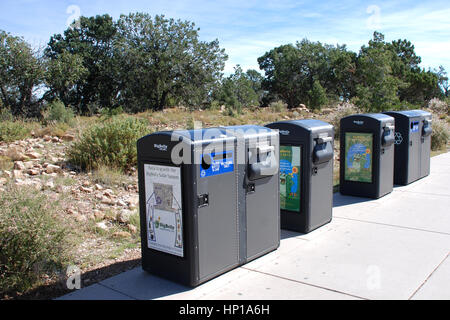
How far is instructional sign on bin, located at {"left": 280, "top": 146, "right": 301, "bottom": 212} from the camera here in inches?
226

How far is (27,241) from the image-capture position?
4.16 meters

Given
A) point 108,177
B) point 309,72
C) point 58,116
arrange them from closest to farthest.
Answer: point 108,177
point 58,116
point 309,72

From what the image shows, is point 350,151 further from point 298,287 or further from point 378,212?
point 298,287

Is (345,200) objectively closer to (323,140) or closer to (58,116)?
(323,140)

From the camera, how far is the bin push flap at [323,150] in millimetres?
5700

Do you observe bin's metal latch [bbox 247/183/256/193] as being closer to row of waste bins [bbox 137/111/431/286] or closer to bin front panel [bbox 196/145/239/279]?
row of waste bins [bbox 137/111/431/286]

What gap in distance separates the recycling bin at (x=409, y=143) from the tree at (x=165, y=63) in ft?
63.5

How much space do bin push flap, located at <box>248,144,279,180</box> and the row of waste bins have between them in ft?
0.04

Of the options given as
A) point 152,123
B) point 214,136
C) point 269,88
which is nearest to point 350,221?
point 214,136

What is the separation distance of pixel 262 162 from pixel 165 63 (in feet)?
75.3

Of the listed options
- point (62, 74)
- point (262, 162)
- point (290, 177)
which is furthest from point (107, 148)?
point (62, 74)

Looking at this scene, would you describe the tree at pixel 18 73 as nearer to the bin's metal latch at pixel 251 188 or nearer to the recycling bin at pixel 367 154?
the recycling bin at pixel 367 154

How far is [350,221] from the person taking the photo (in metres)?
6.35
